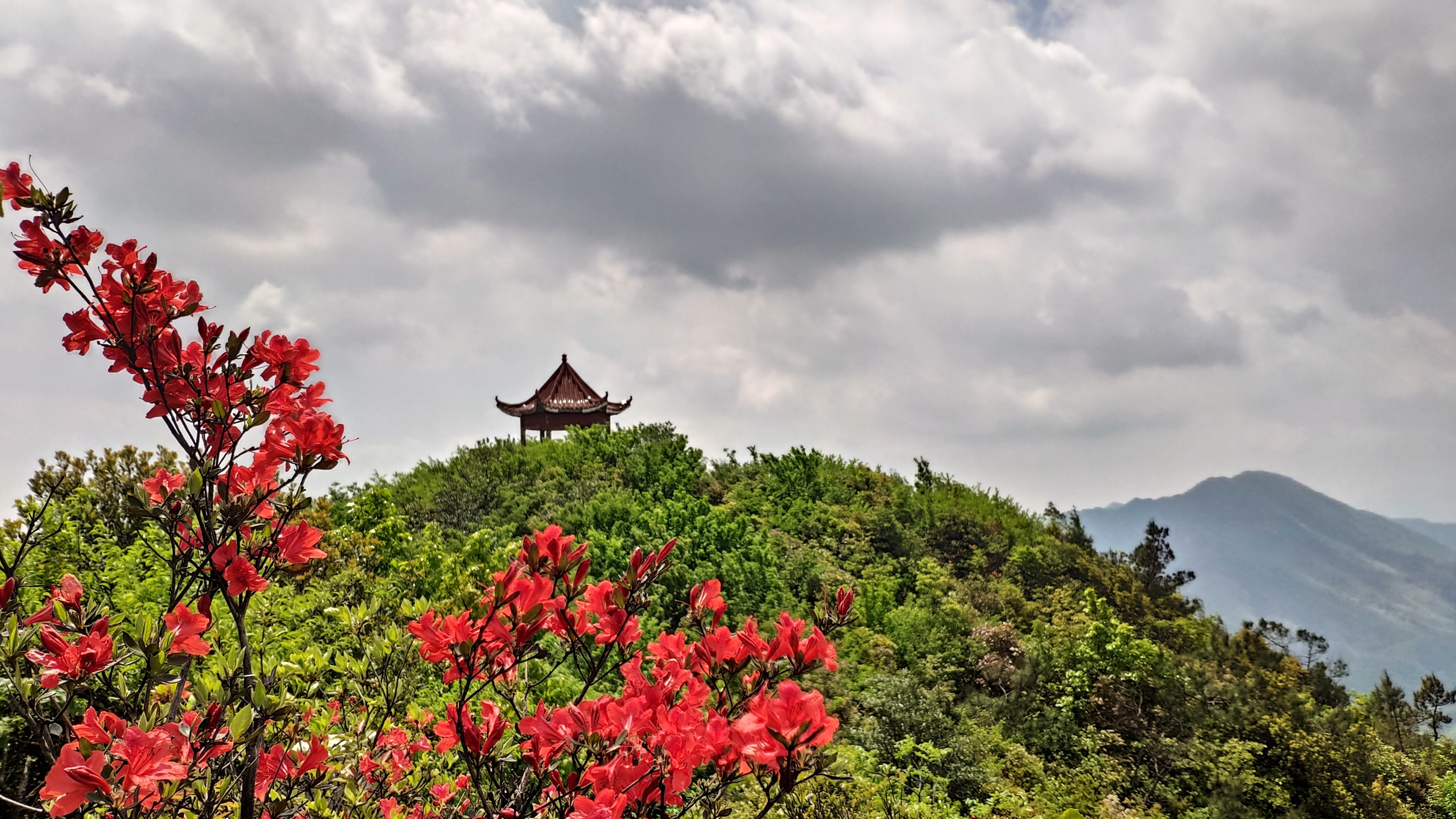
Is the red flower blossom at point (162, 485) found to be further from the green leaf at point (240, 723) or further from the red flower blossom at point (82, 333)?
the green leaf at point (240, 723)

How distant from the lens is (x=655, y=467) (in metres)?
10.1

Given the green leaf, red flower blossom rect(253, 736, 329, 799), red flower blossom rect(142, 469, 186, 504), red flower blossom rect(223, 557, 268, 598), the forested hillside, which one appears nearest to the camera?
the green leaf

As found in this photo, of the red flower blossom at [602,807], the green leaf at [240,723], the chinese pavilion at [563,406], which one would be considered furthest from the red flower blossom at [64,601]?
the chinese pavilion at [563,406]

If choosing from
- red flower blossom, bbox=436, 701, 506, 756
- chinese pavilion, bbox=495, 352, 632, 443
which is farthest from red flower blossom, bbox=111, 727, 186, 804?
chinese pavilion, bbox=495, 352, 632, 443

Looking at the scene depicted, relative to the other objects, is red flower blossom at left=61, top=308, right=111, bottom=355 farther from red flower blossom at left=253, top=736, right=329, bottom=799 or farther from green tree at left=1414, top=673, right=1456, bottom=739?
green tree at left=1414, top=673, right=1456, bottom=739

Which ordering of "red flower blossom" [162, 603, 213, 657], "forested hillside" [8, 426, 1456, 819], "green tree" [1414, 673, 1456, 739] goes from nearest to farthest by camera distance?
"red flower blossom" [162, 603, 213, 657], "forested hillside" [8, 426, 1456, 819], "green tree" [1414, 673, 1456, 739]

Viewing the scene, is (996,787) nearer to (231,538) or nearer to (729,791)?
(729,791)

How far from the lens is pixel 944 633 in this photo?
275 inches

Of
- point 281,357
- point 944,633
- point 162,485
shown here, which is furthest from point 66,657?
point 944,633

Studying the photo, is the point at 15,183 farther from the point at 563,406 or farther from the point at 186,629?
the point at 563,406

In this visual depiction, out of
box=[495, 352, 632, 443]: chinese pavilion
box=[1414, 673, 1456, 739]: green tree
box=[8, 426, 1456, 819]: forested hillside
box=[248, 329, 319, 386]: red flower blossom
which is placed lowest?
box=[1414, 673, 1456, 739]: green tree

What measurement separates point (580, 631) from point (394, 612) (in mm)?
3144

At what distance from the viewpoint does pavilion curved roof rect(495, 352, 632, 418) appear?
15086 mm

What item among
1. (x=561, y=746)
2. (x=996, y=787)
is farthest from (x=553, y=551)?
(x=996, y=787)
